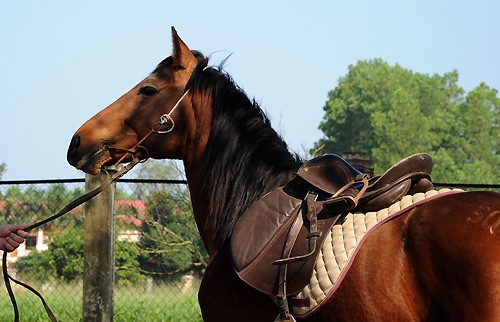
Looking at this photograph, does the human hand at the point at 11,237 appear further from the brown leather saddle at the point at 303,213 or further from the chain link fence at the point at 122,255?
the chain link fence at the point at 122,255

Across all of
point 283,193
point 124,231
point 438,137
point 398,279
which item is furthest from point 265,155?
point 438,137

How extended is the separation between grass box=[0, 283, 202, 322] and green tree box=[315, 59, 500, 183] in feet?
174

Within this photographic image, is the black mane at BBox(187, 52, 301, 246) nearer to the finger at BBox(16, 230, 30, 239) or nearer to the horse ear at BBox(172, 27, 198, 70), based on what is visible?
the horse ear at BBox(172, 27, 198, 70)

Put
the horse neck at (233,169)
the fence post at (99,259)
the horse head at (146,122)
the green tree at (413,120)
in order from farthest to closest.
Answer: the green tree at (413,120), the fence post at (99,259), the horse head at (146,122), the horse neck at (233,169)

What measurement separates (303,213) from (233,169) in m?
0.54

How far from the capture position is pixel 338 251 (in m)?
3.23

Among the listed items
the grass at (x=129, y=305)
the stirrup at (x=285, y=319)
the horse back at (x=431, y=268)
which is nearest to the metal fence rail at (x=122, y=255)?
the grass at (x=129, y=305)

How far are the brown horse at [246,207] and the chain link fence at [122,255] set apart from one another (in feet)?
10.0

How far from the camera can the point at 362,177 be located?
11.5 feet

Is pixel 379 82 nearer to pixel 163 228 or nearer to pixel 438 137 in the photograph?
pixel 438 137

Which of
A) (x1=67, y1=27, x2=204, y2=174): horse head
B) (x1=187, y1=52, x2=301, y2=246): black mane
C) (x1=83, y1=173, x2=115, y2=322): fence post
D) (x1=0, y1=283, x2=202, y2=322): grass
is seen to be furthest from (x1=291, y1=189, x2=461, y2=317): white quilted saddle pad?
(x1=0, y1=283, x2=202, y2=322): grass

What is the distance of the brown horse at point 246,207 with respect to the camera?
296cm

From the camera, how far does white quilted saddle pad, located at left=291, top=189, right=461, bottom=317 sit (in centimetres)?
319

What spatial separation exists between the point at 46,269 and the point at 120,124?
414 centimetres
